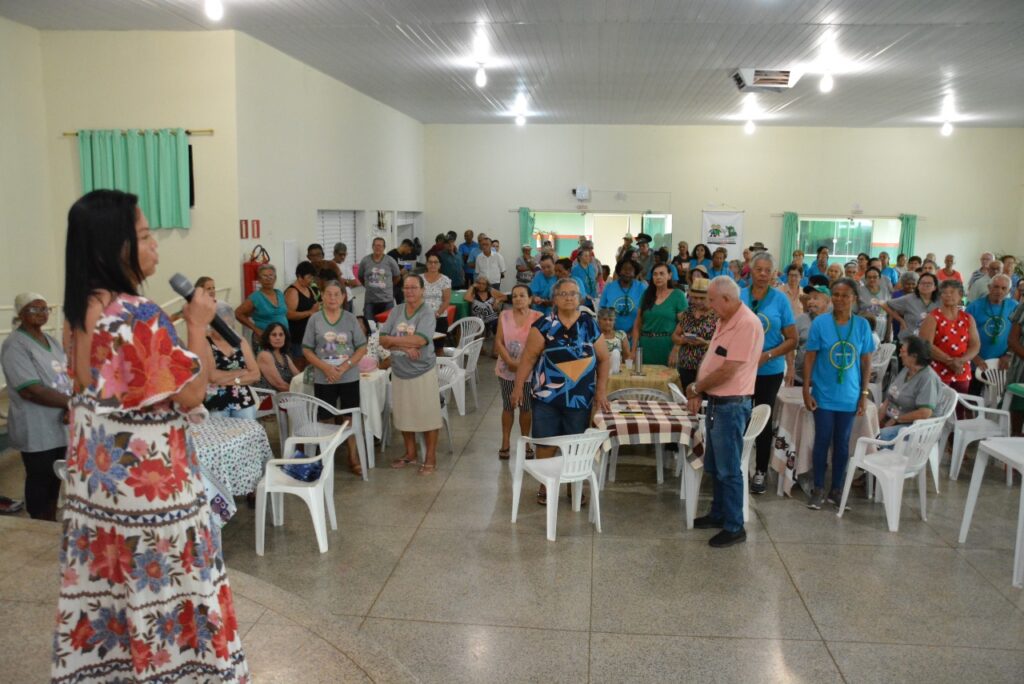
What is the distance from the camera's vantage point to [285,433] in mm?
5906

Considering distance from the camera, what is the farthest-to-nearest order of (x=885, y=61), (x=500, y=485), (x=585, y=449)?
(x=885, y=61)
(x=500, y=485)
(x=585, y=449)

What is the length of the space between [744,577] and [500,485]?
1966 millimetres

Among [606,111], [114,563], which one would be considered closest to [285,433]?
[114,563]

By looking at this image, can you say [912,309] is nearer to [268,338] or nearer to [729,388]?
[729,388]

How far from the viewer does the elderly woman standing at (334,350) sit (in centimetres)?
560

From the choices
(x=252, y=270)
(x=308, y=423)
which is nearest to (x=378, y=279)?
(x=252, y=270)

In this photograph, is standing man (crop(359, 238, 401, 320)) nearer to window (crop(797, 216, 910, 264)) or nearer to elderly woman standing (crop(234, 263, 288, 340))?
elderly woman standing (crop(234, 263, 288, 340))

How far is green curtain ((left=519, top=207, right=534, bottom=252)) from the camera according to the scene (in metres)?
16.1

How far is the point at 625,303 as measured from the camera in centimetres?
714

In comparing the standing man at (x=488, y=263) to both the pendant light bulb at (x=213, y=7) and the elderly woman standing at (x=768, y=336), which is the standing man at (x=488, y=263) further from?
the elderly woman standing at (x=768, y=336)

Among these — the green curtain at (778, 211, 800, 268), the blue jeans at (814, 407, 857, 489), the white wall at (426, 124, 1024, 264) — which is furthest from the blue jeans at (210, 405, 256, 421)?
the green curtain at (778, 211, 800, 268)

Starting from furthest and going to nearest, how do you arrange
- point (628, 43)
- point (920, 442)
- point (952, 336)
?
point (628, 43)
point (952, 336)
point (920, 442)

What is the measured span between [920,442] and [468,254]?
10.7 metres

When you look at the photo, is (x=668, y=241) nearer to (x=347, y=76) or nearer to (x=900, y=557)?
(x=347, y=76)
